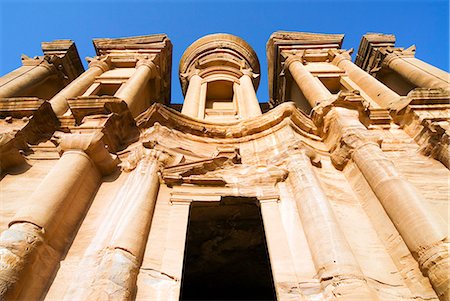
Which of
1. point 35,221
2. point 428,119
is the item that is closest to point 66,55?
point 35,221

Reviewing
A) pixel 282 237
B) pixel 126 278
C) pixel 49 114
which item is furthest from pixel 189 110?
pixel 126 278

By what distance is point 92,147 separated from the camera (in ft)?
24.2

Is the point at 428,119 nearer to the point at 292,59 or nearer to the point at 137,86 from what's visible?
the point at 292,59

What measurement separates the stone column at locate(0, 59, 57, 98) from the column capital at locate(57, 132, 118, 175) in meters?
6.36

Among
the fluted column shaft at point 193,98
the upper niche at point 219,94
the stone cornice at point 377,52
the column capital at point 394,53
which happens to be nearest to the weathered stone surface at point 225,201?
the fluted column shaft at point 193,98

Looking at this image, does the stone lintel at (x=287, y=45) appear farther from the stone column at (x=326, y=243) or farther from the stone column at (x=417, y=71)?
the stone column at (x=326, y=243)

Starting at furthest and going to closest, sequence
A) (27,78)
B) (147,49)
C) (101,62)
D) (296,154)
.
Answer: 1. (147,49)
2. (101,62)
3. (27,78)
4. (296,154)

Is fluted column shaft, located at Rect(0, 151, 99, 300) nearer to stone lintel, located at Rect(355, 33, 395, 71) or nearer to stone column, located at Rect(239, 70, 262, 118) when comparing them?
stone column, located at Rect(239, 70, 262, 118)

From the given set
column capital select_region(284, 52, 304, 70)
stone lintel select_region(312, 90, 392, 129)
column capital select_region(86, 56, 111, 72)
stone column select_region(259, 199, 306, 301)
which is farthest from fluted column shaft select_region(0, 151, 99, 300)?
column capital select_region(284, 52, 304, 70)

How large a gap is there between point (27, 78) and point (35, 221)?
11.0m

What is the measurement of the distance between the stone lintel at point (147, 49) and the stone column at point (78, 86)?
128 centimetres

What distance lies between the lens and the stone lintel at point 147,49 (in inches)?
746

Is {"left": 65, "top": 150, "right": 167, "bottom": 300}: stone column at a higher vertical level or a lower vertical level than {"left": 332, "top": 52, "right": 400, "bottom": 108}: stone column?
lower

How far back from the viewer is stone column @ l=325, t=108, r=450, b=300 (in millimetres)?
5171
